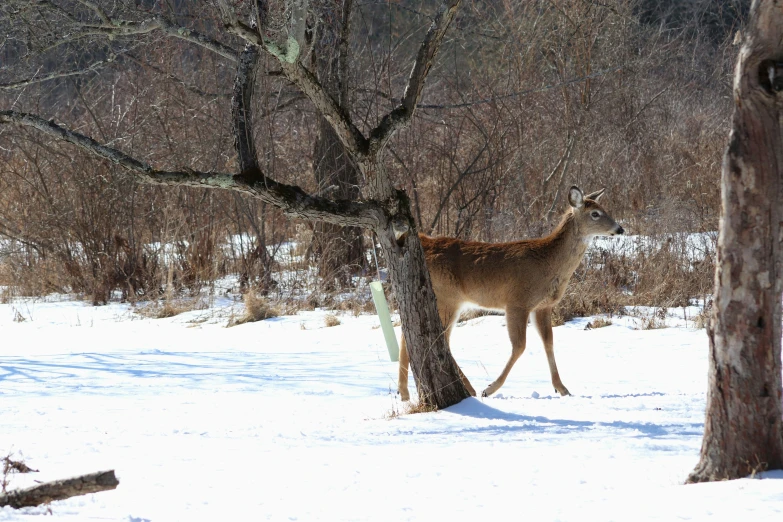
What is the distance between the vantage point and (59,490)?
146 inches

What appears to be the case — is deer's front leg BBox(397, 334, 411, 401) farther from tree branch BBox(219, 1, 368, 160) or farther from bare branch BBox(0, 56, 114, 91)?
bare branch BBox(0, 56, 114, 91)

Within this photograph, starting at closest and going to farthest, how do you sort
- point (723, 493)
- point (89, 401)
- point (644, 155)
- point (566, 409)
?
point (723, 493) < point (566, 409) < point (89, 401) < point (644, 155)

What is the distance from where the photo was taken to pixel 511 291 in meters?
8.13

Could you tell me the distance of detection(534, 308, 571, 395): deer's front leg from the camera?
25.7 ft

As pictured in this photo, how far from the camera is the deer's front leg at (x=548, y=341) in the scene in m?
7.82

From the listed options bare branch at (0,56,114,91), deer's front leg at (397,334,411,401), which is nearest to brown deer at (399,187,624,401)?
deer's front leg at (397,334,411,401)

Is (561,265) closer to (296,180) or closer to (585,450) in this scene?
(585,450)

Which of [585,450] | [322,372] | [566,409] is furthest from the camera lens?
[322,372]

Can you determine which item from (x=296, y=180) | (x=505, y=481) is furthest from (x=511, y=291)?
(x=296, y=180)

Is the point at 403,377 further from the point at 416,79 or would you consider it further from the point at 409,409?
the point at 416,79

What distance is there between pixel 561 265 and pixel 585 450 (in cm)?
344

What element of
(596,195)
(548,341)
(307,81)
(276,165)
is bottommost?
(548,341)

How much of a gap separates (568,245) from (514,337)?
1033 mm

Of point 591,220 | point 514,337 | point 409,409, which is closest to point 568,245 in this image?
point 591,220
